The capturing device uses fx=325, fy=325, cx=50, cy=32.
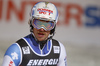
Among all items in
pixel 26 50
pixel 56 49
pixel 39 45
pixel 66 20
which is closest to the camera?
pixel 26 50

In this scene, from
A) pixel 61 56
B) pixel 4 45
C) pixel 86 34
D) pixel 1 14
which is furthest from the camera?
pixel 86 34

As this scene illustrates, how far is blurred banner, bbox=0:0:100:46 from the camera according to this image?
33.7 feet

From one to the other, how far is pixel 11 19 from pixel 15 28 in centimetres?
31

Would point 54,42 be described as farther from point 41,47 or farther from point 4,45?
point 4,45

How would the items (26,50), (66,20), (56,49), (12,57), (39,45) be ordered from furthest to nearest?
(66,20), (56,49), (39,45), (26,50), (12,57)

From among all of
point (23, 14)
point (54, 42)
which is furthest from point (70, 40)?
point (54, 42)

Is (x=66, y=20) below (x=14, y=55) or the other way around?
below

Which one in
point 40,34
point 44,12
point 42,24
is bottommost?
point 40,34

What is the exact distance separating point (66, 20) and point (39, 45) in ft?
22.0

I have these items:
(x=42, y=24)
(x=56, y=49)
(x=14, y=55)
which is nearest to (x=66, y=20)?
(x=56, y=49)

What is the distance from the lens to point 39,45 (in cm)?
403

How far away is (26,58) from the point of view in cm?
385

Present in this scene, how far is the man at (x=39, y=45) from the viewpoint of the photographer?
377cm

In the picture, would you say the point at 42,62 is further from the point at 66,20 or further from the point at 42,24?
the point at 66,20
